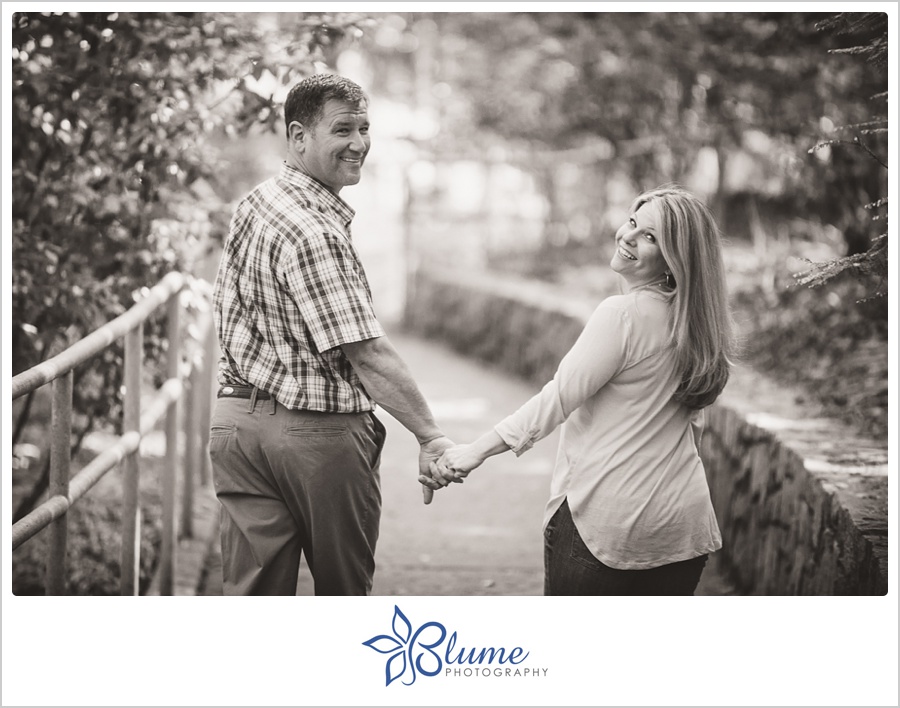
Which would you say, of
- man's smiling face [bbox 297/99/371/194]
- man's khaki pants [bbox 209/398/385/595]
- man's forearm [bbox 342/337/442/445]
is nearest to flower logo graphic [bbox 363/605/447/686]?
man's khaki pants [bbox 209/398/385/595]

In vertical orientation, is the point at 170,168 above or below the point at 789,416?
above

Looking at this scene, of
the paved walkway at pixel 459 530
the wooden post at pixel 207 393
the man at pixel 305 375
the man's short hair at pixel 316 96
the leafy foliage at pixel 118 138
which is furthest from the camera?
the wooden post at pixel 207 393

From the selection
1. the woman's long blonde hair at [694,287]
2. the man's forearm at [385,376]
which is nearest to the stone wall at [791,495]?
the woman's long blonde hair at [694,287]

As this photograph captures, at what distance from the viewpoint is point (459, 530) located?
17.5ft

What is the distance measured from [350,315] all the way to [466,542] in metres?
2.73

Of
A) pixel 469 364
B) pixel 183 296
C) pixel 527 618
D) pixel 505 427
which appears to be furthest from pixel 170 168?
pixel 469 364

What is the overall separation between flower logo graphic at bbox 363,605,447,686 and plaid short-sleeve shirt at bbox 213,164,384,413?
1.83 ft

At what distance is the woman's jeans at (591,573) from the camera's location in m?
2.61

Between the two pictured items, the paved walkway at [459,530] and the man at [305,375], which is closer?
the man at [305,375]

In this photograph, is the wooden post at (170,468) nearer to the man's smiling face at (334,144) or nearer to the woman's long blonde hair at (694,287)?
the man's smiling face at (334,144)

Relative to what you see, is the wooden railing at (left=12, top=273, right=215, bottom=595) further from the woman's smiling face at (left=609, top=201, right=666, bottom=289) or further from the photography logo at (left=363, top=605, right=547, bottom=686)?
the woman's smiling face at (left=609, top=201, right=666, bottom=289)

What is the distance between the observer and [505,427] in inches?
103

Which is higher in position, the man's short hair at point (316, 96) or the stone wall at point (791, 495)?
the man's short hair at point (316, 96)

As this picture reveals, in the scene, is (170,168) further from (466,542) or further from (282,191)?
(466,542)
